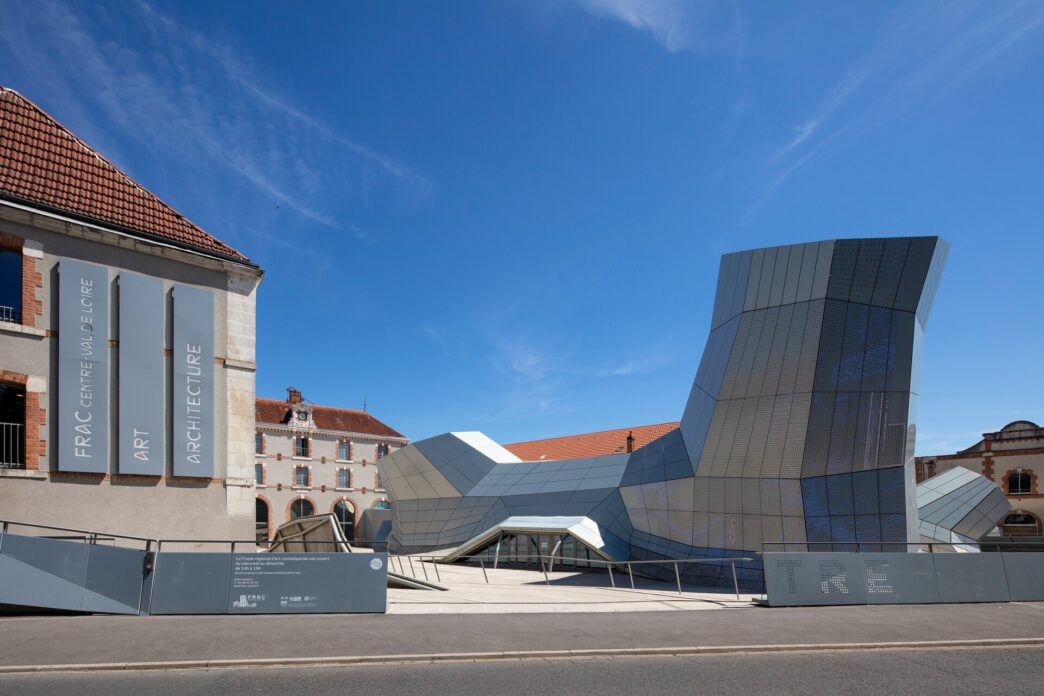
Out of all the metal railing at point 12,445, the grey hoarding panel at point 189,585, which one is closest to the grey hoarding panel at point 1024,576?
the grey hoarding panel at point 189,585

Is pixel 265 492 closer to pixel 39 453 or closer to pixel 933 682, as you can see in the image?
pixel 39 453

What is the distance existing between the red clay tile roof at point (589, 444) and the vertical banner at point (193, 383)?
116 feet

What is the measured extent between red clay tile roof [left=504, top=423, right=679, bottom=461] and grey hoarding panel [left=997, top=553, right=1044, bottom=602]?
32459mm

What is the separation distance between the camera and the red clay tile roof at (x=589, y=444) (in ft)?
168

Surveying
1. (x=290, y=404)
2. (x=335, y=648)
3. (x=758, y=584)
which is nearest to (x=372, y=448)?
(x=290, y=404)

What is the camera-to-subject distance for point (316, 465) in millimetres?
53938

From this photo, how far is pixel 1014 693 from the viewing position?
7.82 meters

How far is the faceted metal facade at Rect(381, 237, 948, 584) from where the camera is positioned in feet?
64.7

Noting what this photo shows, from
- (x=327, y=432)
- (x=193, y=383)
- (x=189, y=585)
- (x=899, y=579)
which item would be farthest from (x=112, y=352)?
(x=327, y=432)

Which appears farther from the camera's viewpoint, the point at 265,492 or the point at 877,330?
the point at 265,492

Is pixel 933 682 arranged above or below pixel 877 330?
below

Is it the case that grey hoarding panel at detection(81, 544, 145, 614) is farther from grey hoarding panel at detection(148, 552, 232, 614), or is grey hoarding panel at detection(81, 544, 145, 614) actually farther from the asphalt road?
the asphalt road

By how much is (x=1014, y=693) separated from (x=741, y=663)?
302cm

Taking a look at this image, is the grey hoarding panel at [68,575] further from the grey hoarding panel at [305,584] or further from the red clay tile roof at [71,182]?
the red clay tile roof at [71,182]
